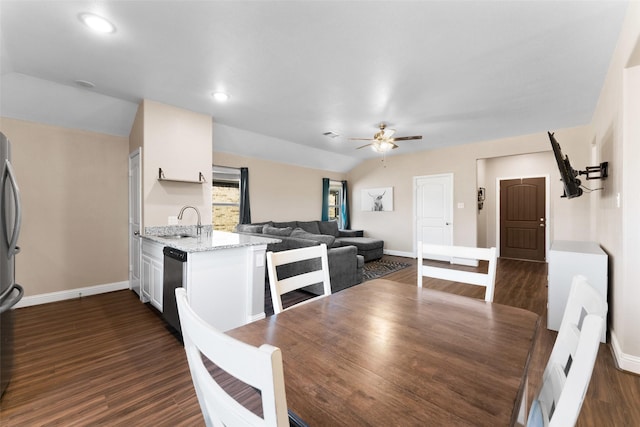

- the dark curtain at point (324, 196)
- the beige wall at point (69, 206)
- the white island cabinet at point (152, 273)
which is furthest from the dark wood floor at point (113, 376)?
the dark curtain at point (324, 196)

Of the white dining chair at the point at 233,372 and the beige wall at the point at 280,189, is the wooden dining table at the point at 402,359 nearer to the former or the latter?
the white dining chair at the point at 233,372

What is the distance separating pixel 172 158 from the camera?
3.66 metres

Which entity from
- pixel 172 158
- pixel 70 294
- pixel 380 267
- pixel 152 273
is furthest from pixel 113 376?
pixel 380 267

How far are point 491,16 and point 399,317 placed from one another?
2222mm

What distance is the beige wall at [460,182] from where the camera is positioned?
4.73 m

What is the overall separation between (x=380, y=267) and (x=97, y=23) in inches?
208

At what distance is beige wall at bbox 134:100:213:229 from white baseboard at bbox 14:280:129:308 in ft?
4.46

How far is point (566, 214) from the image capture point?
15.9 ft

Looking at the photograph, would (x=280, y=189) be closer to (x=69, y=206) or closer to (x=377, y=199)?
(x=377, y=199)

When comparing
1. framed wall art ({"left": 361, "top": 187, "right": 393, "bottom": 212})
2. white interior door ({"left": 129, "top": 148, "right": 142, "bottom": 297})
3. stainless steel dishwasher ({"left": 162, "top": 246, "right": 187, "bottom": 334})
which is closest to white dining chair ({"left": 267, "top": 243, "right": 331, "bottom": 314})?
stainless steel dishwasher ({"left": 162, "top": 246, "right": 187, "bottom": 334})

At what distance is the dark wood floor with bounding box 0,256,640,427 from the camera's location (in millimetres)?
1682

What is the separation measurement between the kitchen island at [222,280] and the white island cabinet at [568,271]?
9.90ft

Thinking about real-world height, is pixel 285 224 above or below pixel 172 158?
below

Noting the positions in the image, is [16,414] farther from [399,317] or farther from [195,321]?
[399,317]
